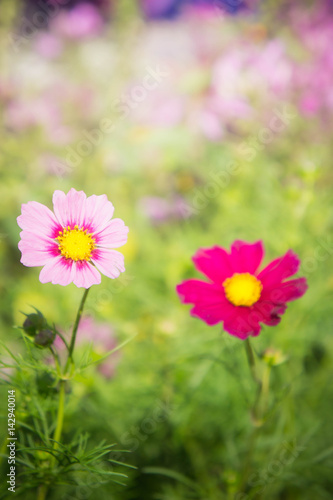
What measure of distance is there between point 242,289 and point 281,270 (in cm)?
4

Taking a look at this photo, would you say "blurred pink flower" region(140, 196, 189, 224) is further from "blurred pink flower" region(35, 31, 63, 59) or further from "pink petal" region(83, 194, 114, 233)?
"pink petal" region(83, 194, 114, 233)

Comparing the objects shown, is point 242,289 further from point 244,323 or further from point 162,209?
point 162,209

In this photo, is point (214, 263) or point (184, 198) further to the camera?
point (184, 198)

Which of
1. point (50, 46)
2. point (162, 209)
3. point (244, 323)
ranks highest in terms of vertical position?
point (50, 46)

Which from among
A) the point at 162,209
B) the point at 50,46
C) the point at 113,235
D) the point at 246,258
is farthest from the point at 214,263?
the point at 50,46

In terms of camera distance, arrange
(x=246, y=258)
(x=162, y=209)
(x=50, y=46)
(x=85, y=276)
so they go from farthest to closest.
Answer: (x=50, y=46) → (x=162, y=209) → (x=246, y=258) → (x=85, y=276)

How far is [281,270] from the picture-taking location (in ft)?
1.32

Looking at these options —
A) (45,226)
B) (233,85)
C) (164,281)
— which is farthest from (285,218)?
(45,226)

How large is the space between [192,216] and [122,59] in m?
0.52

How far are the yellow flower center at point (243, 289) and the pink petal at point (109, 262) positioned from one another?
0.42 feet

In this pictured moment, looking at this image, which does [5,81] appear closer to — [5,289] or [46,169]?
[46,169]

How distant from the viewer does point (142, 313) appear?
97 centimetres

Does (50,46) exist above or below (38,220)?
above

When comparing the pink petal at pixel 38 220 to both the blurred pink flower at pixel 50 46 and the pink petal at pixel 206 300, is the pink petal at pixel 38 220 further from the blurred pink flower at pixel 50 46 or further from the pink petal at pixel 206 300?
the blurred pink flower at pixel 50 46
